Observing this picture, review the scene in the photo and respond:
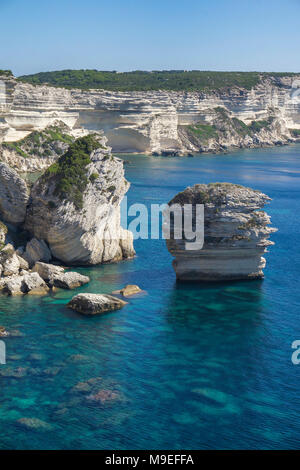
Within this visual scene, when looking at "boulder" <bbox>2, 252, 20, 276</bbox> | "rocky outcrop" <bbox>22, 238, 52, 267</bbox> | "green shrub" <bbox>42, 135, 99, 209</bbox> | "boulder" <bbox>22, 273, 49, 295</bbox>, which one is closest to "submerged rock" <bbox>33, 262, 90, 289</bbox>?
"boulder" <bbox>22, 273, 49, 295</bbox>

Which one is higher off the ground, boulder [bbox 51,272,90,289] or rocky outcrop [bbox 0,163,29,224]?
rocky outcrop [bbox 0,163,29,224]

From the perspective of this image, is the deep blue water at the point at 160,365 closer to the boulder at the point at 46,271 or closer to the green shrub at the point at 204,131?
the boulder at the point at 46,271

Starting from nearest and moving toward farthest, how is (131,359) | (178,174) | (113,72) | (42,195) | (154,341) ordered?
(131,359) < (154,341) < (42,195) < (178,174) < (113,72)

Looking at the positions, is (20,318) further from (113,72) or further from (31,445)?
(113,72)

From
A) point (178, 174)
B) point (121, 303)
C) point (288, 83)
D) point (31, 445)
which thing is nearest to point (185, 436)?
point (31, 445)

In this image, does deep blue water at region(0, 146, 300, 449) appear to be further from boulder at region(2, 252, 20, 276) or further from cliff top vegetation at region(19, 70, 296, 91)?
cliff top vegetation at region(19, 70, 296, 91)
